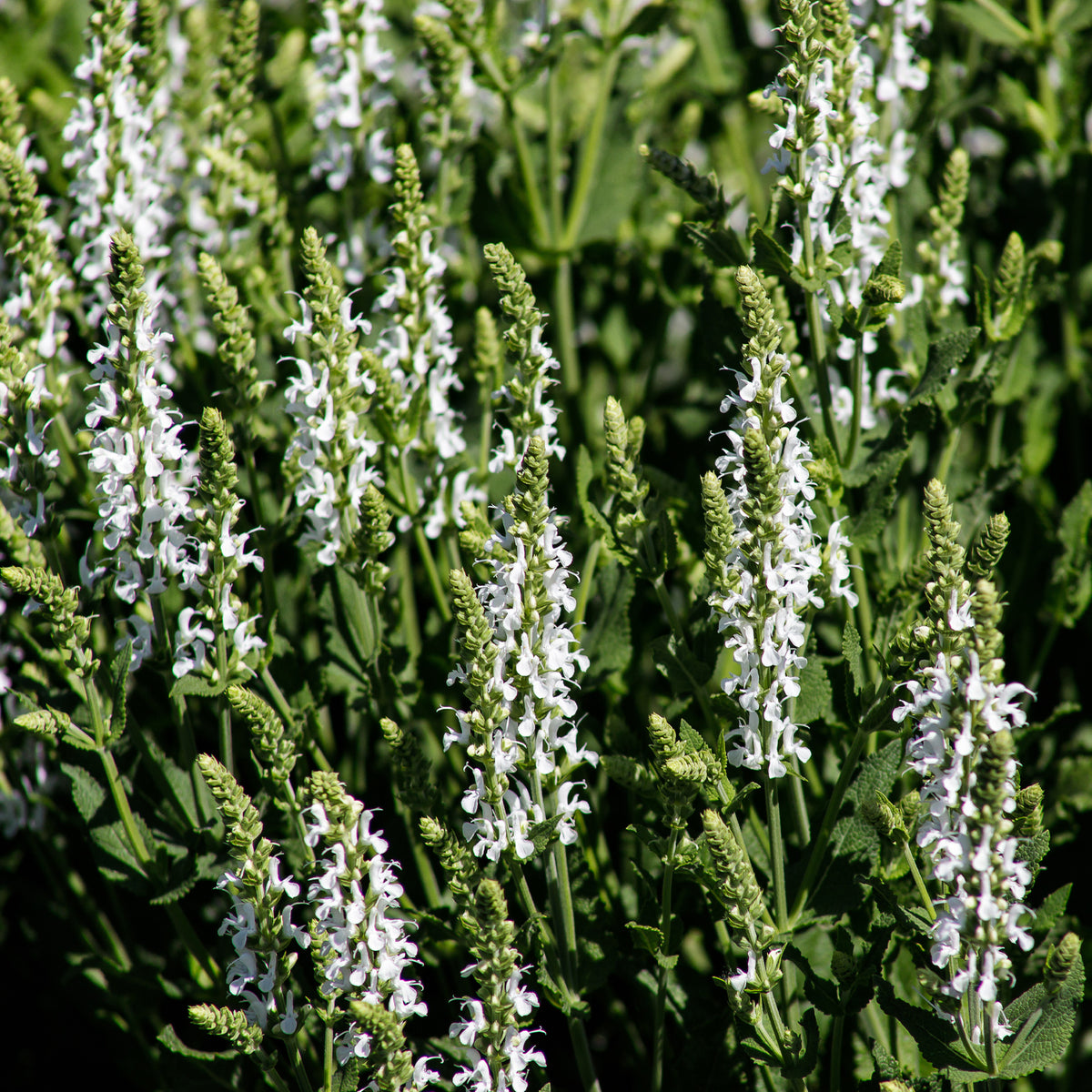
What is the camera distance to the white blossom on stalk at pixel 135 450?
6.85 ft

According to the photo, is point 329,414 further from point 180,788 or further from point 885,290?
point 885,290

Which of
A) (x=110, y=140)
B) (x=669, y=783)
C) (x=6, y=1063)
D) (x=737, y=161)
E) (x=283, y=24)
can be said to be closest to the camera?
(x=669, y=783)

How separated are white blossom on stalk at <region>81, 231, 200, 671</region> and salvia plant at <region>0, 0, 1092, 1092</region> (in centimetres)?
1

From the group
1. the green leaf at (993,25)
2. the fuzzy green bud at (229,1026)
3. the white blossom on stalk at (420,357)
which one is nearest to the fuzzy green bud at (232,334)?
the white blossom on stalk at (420,357)

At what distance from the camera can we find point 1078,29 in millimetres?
3559

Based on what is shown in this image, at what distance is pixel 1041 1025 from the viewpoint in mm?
1969

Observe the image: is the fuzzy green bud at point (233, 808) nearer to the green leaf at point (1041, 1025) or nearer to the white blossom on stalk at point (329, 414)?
the white blossom on stalk at point (329, 414)

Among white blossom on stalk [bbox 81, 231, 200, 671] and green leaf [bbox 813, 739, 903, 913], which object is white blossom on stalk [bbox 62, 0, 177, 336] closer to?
white blossom on stalk [bbox 81, 231, 200, 671]

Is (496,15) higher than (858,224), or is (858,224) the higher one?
(496,15)

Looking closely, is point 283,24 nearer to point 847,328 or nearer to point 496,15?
point 496,15

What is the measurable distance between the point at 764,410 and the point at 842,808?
885 mm

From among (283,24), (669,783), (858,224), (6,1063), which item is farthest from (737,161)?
(6,1063)

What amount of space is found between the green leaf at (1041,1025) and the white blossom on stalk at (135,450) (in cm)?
176

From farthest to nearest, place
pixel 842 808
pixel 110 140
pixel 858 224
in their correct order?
pixel 110 140 < pixel 858 224 < pixel 842 808
